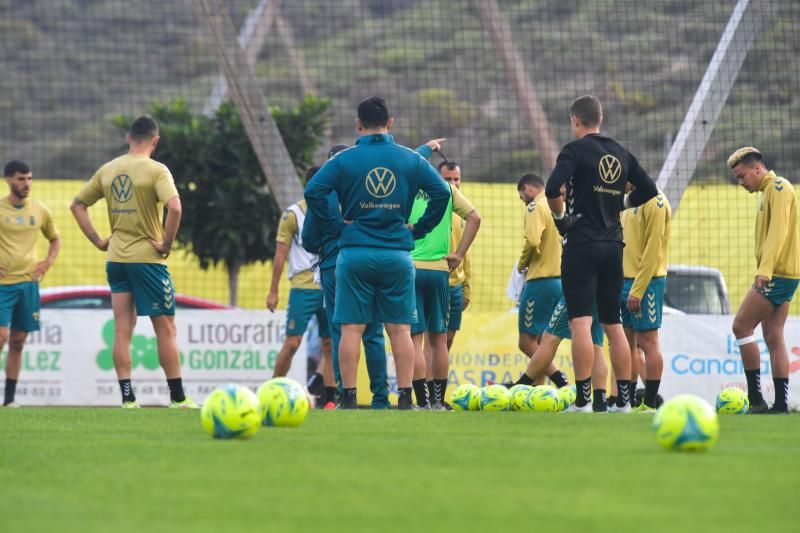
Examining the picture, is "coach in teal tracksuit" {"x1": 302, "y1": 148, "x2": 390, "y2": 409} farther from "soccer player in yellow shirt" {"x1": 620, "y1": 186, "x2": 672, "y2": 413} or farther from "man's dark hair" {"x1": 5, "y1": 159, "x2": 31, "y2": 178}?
"man's dark hair" {"x1": 5, "y1": 159, "x2": 31, "y2": 178}

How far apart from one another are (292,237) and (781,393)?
482 centimetres

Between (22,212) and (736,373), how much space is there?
805 cm

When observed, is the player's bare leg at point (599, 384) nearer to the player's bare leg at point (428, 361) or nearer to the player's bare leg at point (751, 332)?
the player's bare leg at point (751, 332)

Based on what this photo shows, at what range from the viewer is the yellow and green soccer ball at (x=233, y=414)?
7.07 meters

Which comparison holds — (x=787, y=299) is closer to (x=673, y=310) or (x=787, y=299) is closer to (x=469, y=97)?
(x=673, y=310)

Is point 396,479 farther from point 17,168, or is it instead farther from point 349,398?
point 17,168

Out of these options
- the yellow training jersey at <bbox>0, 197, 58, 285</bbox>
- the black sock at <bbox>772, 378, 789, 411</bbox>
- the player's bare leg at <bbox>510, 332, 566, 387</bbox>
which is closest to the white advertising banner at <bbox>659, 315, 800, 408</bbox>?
the player's bare leg at <bbox>510, 332, 566, 387</bbox>

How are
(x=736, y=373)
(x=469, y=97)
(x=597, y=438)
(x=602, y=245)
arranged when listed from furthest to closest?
1. (x=469, y=97)
2. (x=736, y=373)
3. (x=602, y=245)
4. (x=597, y=438)

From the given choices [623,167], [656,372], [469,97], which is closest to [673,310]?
[656,372]

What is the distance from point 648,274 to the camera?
35.8 feet

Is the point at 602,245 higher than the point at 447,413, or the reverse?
the point at 602,245

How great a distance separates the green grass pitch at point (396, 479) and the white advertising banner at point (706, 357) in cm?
757

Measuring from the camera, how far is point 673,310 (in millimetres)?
16250

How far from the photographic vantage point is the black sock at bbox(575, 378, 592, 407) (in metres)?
9.93
